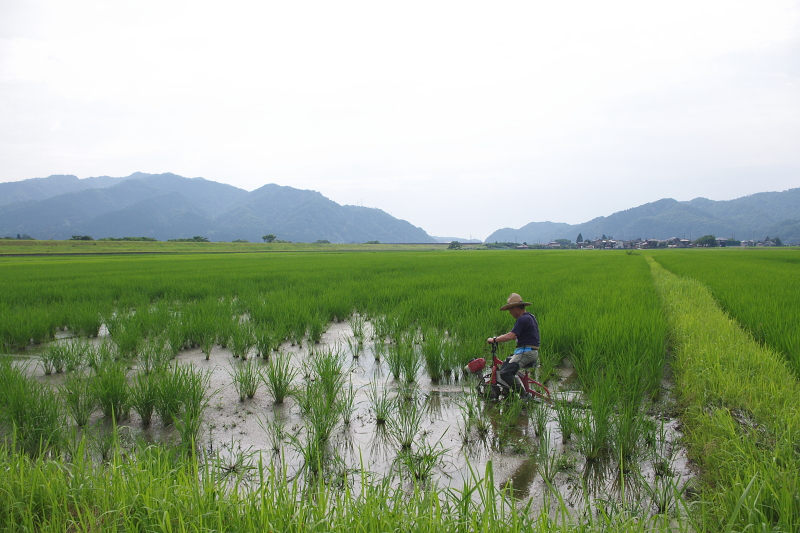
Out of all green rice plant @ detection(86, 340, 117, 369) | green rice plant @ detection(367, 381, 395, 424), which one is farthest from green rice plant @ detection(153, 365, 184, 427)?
green rice plant @ detection(367, 381, 395, 424)

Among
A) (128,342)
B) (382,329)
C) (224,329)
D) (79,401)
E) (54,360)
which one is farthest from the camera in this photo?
(382,329)

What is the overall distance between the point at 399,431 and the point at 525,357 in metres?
1.28

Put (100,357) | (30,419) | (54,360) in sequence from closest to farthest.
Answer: (30,419) < (54,360) < (100,357)

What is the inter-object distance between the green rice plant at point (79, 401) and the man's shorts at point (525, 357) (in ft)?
10.9

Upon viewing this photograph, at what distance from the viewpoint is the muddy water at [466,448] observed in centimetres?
212

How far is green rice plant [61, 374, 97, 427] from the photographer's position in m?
2.86

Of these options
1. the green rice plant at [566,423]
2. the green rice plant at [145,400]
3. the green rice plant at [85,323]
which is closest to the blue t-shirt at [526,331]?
the green rice plant at [566,423]

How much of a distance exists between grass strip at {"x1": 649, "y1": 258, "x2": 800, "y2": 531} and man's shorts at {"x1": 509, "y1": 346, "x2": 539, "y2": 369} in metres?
1.10

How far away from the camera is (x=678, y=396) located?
3.35 meters

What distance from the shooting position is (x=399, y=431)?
262 cm

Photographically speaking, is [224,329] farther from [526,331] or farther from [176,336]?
[526,331]

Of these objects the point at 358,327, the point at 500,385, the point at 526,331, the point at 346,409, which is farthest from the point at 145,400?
the point at 358,327

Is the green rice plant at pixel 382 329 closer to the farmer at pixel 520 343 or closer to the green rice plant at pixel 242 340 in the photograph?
the green rice plant at pixel 242 340

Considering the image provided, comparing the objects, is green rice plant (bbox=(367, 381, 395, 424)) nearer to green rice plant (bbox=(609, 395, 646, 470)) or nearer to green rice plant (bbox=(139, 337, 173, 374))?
green rice plant (bbox=(609, 395, 646, 470))
